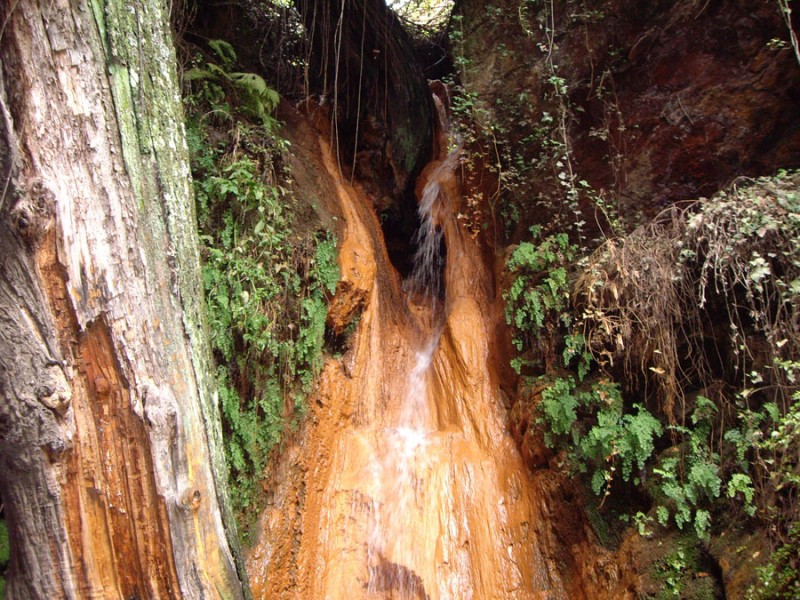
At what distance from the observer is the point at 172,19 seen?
5086 millimetres

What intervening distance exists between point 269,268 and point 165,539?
9.92ft

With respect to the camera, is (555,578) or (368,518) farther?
(368,518)

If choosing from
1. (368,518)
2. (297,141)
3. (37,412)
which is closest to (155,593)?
(37,412)

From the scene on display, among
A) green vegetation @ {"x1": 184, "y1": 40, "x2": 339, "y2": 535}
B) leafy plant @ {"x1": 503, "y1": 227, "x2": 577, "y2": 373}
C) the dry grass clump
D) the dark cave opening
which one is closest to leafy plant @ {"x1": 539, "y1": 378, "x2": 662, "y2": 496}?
the dry grass clump

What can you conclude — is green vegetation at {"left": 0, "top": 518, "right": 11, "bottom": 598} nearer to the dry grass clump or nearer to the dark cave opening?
the dry grass clump

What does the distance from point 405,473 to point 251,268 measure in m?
2.57

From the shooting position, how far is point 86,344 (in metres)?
2.31

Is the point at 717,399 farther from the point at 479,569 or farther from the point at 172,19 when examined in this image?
the point at 172,19

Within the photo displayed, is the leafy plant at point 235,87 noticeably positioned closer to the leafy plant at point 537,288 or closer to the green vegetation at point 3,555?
the leafy plant at point 537,288

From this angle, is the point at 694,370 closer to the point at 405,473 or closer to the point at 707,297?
the point at 707,297

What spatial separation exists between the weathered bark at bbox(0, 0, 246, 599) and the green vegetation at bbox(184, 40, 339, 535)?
6.76ft

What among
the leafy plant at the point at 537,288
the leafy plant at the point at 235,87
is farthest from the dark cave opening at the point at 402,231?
the leafy plant at the point at 537,288

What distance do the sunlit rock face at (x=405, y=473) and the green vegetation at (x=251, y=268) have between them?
453 mm

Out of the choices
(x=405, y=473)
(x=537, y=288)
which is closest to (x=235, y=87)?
(x=537, y=288)
